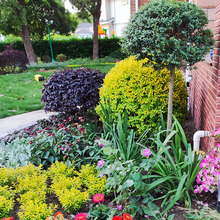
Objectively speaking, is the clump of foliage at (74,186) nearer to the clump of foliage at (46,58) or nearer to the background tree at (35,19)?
the background tree at (35,19)

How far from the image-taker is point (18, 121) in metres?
5.27

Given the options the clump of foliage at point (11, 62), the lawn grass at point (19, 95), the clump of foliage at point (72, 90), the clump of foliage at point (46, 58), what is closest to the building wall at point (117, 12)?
the clump of foliage at point (46, 58)

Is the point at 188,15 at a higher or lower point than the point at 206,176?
higher

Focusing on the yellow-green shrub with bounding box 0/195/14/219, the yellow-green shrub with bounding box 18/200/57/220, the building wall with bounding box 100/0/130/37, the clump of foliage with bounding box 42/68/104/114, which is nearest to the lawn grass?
the clump of foliage with bounding box 42/68/104/114

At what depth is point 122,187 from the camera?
6.64ft

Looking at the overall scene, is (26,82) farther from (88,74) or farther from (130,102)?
(130,102)

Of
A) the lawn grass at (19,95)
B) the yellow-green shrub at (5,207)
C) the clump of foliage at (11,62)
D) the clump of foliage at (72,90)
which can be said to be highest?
the clump of foliage at (11,62)

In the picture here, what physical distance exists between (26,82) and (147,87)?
24.8ft

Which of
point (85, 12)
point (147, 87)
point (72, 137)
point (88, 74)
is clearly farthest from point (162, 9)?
point (85, 12)

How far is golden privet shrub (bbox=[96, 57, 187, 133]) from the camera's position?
3.46 m

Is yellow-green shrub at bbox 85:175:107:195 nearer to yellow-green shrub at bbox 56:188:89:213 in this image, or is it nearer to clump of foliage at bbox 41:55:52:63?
yellow-green shrub at bbox 56:188:89:213

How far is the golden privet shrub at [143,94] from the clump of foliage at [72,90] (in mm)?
791

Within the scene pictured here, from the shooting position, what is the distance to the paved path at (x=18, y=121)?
4.78 metres

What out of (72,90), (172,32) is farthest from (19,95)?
(172,32)
